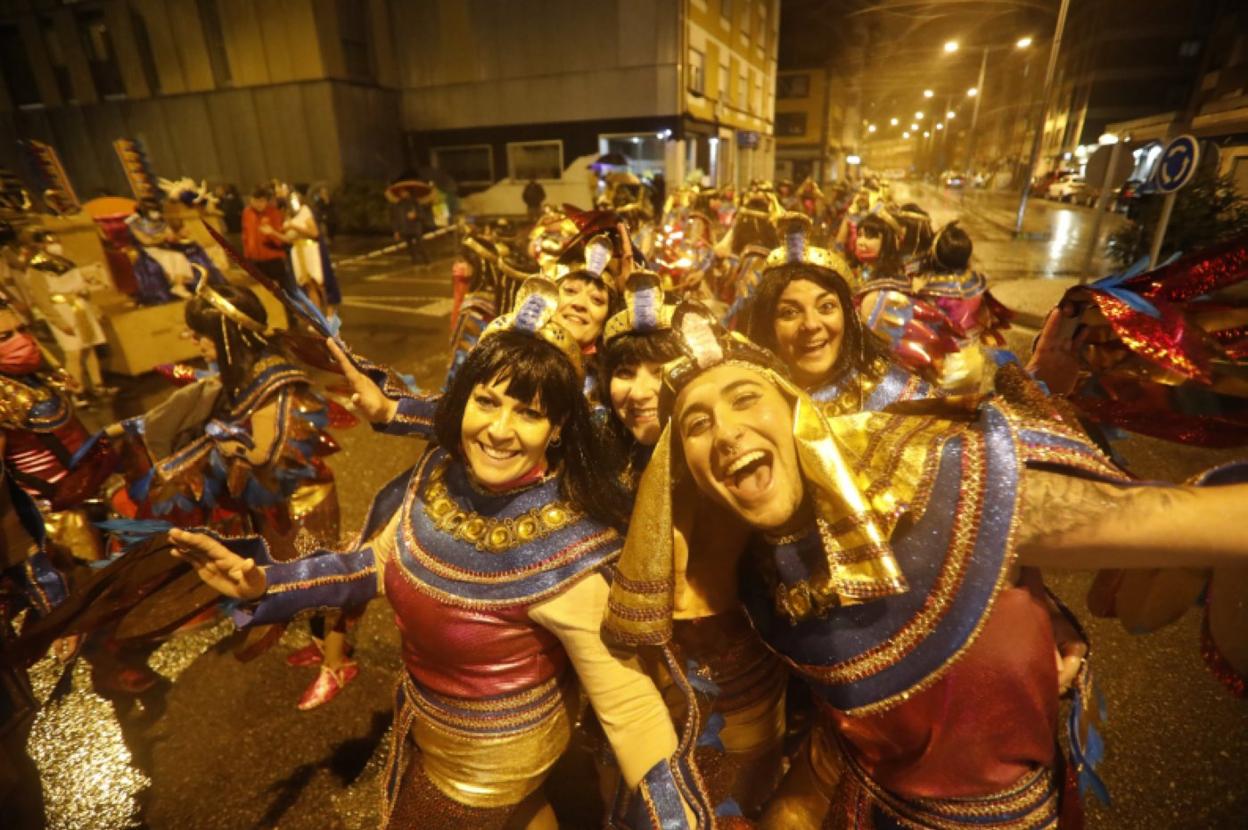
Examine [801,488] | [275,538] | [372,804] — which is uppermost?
[801,488]

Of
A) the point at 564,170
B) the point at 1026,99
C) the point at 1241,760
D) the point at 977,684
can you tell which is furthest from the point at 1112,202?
the point at 1026,99

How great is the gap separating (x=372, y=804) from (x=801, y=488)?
267 cm

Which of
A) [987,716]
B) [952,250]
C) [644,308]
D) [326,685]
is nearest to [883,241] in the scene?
[952,250]

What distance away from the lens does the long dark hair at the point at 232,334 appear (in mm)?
2875

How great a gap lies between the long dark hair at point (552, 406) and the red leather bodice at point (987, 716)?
34.8 inches

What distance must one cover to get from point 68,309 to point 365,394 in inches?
304

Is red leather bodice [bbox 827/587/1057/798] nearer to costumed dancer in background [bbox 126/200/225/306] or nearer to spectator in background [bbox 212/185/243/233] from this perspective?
costumed dancer in background [bbox 126/200/225/306]

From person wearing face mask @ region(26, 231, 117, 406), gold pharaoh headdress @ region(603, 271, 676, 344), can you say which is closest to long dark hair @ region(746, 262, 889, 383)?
gold pharaoh headdress @ region(603, 271, 676, 344)

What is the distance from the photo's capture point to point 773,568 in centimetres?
145

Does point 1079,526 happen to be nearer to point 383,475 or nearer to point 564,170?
point 383,475

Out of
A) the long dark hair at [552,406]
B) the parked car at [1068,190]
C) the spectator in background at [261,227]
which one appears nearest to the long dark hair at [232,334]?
the long dark hair at [552,406]

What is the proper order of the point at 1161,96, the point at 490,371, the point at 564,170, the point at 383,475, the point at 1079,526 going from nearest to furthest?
1. the point at 1079,526
2. the point at 490,371
3. the point at 383,475
4. the point at 564,170
5. the point at 1161,96

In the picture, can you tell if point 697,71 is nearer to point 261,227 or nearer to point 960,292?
point 261,227

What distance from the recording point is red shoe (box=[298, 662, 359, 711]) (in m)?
3.31
